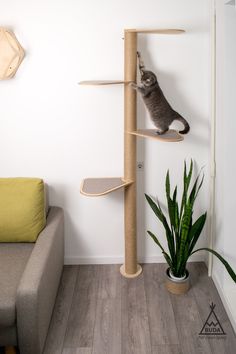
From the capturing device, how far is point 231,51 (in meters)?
2.14

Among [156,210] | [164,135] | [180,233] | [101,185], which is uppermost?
[164,135]

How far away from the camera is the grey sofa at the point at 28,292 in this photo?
1.77m

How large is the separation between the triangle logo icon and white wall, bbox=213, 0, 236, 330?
96mm

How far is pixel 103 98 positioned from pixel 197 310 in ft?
5.56

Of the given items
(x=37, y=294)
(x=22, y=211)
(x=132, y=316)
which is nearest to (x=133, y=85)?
(x=22, y=211)

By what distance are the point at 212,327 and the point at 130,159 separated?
4.17ft

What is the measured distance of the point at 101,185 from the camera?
2516mm

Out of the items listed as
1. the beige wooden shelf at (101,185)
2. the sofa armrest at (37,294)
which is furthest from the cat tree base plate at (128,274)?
the beige wooden shelf at (101,185)

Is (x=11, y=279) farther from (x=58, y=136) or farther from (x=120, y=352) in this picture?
(x=58, y=136)

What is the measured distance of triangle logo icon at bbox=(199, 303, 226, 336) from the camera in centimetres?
209

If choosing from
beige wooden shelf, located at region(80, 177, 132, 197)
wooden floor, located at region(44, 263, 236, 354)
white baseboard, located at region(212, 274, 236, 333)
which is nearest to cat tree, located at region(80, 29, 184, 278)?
beige wooden shelf, located at region(80, 177, 132, 197)

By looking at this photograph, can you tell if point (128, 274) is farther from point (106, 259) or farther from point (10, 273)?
point (10, 273)

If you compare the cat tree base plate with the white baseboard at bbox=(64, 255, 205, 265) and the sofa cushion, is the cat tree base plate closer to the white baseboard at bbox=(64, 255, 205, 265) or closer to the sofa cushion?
the white baseboard at bbox=(64, 255, 205, 265)

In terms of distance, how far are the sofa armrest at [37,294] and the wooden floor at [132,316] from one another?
19cm
